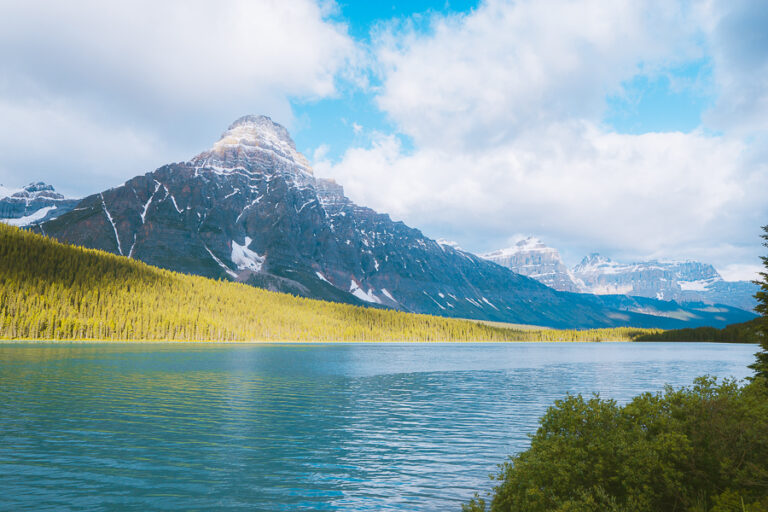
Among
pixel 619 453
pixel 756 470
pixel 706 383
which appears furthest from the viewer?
pixel 706 383

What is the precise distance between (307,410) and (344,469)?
20.7m

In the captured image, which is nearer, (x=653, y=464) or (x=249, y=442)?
(x=653, y=464)

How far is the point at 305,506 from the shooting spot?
21.1 metres

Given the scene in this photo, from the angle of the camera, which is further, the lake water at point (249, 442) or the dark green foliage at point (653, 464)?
the lake water at point (249, 442)

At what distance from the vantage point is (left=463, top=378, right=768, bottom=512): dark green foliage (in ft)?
46.5

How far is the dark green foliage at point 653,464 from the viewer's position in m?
14.2

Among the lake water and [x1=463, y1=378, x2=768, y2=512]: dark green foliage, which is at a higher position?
[x1=463, y1=378, x2=768, y2=512]: dark green foliage

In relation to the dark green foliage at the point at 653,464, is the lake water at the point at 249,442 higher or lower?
lower

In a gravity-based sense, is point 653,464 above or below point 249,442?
above

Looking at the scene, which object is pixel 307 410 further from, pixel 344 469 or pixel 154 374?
pixel 154 374

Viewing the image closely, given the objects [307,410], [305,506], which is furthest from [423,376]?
[305,506]

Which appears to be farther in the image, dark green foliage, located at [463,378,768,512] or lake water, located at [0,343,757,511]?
lake water, located at [0,343,757,511]

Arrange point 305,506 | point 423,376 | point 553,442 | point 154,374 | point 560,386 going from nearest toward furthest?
1. point 553,442
2. point 305,506
3. point 560,386
4. point 154,374
5. point 423,376

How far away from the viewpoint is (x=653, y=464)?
14758mm
